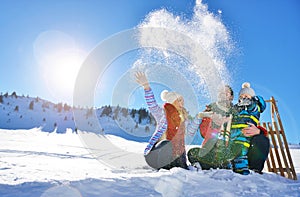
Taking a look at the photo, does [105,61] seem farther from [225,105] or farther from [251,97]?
[251,97]

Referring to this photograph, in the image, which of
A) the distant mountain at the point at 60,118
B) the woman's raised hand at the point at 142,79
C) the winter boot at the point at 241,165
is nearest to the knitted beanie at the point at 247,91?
the winter boot at the point at 241,165

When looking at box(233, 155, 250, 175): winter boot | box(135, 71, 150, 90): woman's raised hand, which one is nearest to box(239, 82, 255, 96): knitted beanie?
box(233, 155, 250, 175): winter boot

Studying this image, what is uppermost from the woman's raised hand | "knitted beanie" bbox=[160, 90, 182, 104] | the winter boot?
the woman's raised hand

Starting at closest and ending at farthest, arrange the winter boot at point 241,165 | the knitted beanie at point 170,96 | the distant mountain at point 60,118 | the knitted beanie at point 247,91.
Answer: the winter boot at point 241,165 → the knitted beanie at point 170,96 → the knitted beanie at point 247,91 → the distant mountain at point 60,118

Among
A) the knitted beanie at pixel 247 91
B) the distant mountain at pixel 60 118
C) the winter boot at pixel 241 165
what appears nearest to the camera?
the winter boot at pixel 241 165

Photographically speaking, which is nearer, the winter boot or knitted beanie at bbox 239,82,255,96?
the winter boot

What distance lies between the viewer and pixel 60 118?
13.6 meters

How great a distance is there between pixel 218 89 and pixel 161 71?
103 centimetres

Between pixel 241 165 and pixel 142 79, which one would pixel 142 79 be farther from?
pixel 241 165

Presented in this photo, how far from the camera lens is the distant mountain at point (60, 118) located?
410 inches

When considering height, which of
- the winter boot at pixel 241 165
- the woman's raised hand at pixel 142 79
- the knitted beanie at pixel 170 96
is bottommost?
the winter boot at pixel 241 165

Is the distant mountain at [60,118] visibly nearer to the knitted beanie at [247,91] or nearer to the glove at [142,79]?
the knitted beanie at [247,91]

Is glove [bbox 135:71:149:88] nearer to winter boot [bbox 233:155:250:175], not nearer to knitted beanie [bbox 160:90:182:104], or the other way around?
knitted beanie [bbox 160:90:182:104]

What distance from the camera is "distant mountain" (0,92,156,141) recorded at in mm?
10427
